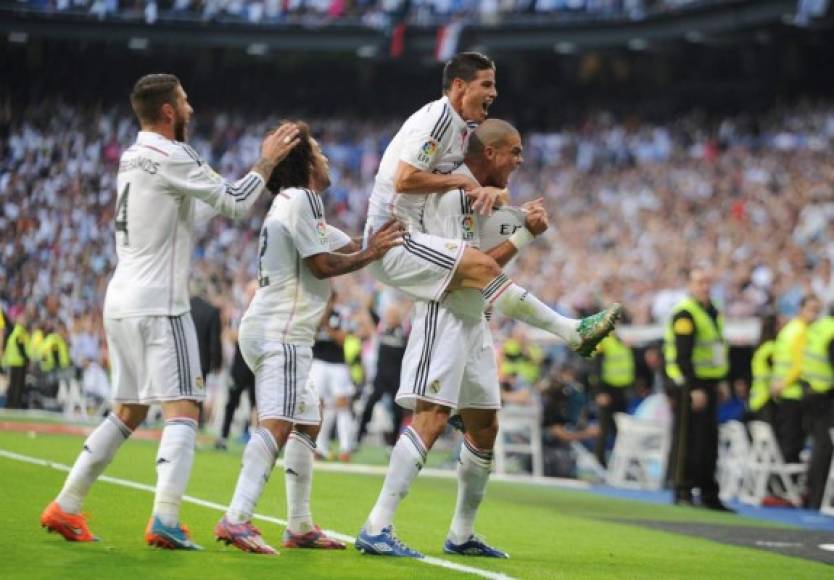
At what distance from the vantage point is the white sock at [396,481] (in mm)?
7234

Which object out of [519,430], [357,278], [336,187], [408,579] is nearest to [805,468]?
[519,430]

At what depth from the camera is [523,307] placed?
730cm

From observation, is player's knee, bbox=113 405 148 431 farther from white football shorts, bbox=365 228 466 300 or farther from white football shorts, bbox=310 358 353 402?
white football shorts, bbox=310 358 353 402

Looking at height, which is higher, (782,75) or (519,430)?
(782,75)

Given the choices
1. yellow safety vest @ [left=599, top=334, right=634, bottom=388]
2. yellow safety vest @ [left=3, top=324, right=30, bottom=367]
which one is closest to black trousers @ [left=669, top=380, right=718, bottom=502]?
yellow safety vest @ [left=599, top=334, right=634, bottom=388]

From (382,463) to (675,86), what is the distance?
73.8 feet

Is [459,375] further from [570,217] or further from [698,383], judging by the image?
[570,217]

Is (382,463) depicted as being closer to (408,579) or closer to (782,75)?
(408,579)

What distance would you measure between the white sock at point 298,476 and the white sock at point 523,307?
1251 millimetres

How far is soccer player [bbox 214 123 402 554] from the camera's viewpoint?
723 centimetres

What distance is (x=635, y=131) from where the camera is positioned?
36.7m

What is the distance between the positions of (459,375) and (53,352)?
13.9 metres

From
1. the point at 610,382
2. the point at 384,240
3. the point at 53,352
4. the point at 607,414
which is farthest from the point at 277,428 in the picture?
the point at 53,352

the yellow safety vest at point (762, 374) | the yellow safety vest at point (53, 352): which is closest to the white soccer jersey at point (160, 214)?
the yellow safety vest at point (762, 374)
